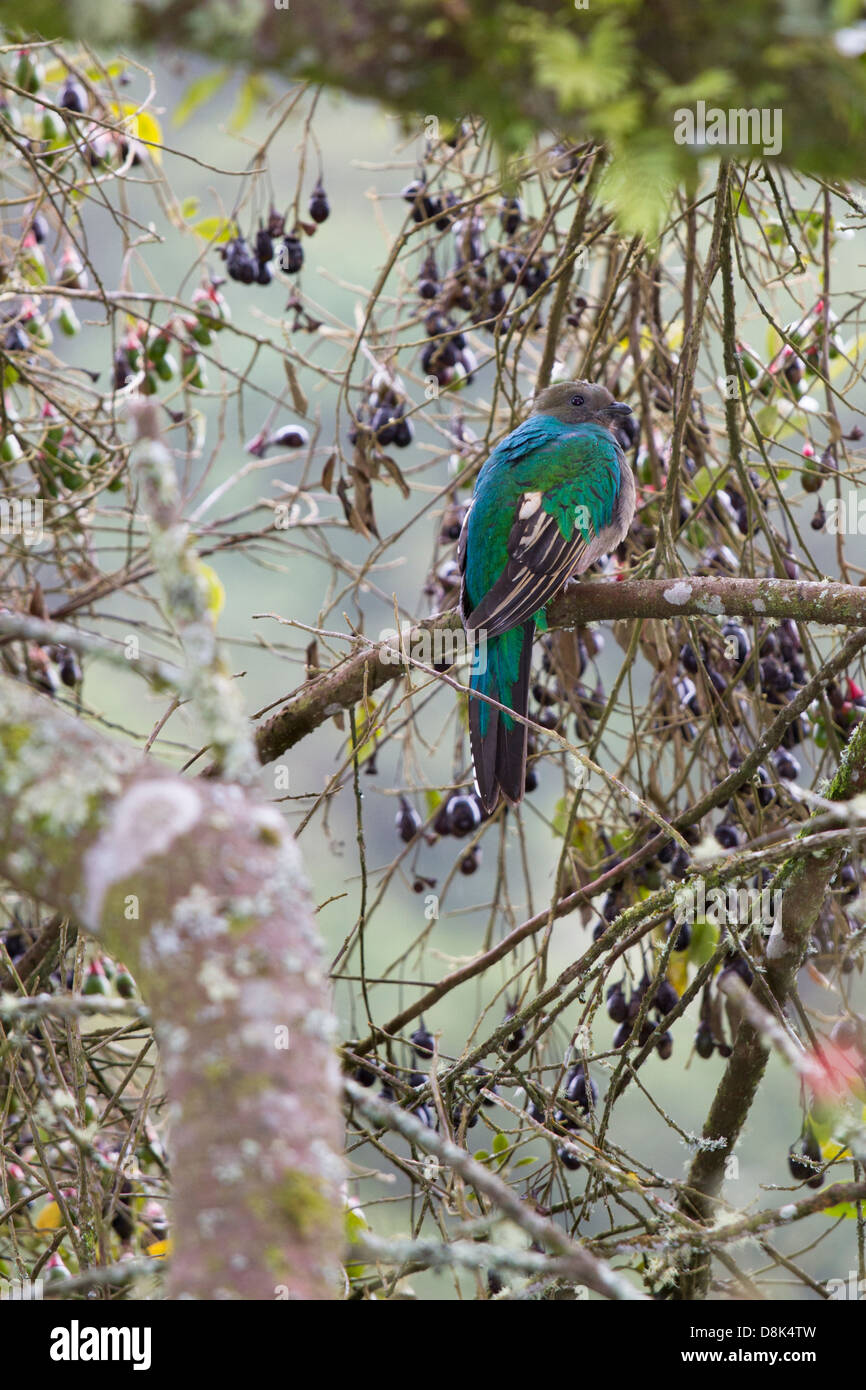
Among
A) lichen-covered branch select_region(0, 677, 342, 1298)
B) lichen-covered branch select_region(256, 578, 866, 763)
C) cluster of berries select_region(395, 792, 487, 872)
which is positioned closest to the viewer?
lichen-covered branch select_region(0, 677, 342, 1298)

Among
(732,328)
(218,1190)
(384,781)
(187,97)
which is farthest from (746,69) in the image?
(384,781)

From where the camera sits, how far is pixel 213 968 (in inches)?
38.9

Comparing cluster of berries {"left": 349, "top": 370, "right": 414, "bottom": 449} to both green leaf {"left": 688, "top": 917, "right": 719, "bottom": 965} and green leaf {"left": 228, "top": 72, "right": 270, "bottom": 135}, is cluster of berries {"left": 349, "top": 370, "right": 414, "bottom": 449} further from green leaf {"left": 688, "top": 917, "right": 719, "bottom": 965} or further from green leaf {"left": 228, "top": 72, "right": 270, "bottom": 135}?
green leaf {"left": 228, "top": 72, "right": 270, "bottom": 135}

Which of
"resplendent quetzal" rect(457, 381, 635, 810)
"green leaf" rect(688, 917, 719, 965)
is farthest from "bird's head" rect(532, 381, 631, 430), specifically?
"green leaf" rect(688, 917, 719, 965)

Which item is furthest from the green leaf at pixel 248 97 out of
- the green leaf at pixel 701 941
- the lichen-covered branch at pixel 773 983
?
the green leaf at pixel 701 941

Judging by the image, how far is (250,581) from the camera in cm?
738

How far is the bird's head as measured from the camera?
12.6 feet

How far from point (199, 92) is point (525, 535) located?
241 cm

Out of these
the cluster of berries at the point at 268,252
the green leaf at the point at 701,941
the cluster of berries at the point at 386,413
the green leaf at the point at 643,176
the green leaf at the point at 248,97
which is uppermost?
the cluster of berries at the point at 268,252

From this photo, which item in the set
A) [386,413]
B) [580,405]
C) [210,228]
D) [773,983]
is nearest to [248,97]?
[773,983]

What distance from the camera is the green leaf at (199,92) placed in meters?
1.04

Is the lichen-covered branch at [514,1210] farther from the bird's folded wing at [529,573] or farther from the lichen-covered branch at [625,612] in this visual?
the bird's folded wing at [529,573]

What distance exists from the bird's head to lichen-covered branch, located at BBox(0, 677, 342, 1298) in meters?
2.94

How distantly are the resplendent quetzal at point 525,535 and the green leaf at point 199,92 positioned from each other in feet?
6.96
